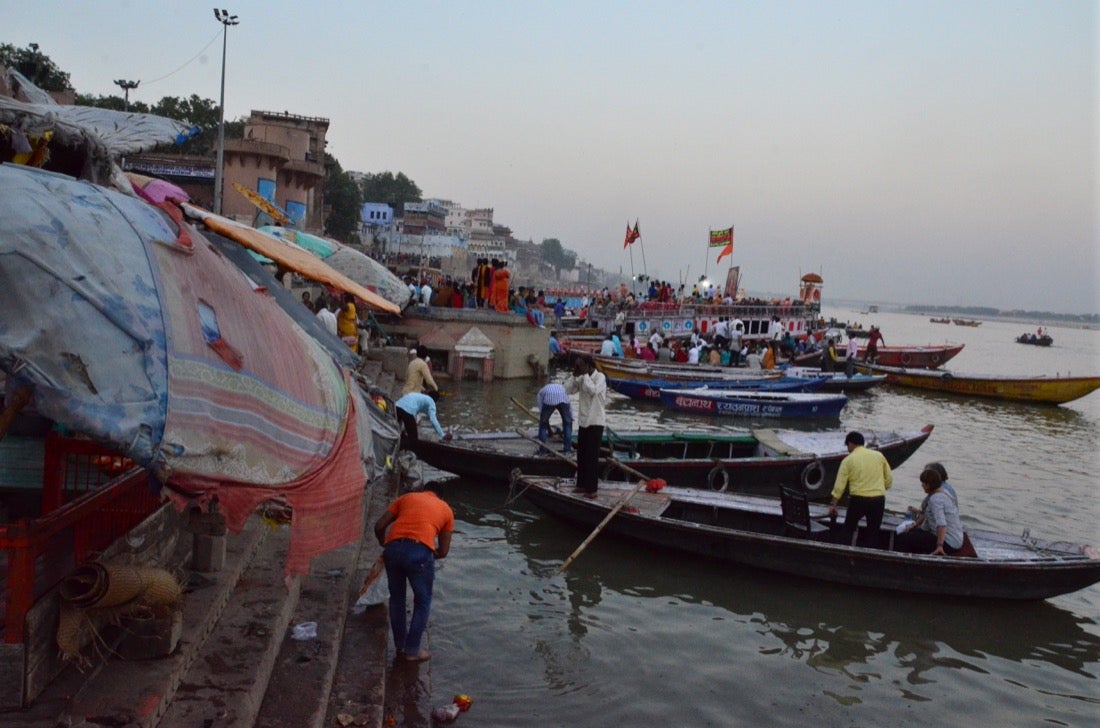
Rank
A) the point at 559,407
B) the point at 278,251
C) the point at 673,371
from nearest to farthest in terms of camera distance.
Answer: the point at 278,251
the point at 559,407
the point at 673,371

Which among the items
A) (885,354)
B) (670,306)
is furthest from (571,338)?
(885,354)

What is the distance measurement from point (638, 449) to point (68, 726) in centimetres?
1104

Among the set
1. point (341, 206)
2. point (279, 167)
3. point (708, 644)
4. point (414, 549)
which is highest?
point (341, 206)

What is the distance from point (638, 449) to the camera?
14.0 metres

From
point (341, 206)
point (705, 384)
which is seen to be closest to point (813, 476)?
point (705, 384)

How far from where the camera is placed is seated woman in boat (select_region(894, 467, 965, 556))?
29.8ft

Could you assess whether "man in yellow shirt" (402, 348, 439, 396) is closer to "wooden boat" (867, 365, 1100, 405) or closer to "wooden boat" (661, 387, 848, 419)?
"wooden boat" (661, 387, 848, 419)

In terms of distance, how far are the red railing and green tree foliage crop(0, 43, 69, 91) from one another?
3464cm

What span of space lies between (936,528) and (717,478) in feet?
12.7

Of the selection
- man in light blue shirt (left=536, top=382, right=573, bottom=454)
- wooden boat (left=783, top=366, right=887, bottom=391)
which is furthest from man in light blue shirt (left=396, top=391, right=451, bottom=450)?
wooden boat (left=783, top=366, right=887, bottom=391)

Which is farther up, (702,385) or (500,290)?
(500,290)

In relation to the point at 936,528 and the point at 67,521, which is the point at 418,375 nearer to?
the point at 936,528

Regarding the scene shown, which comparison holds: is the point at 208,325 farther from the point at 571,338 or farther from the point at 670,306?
the point at 670,306

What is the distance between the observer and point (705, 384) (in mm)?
24750
